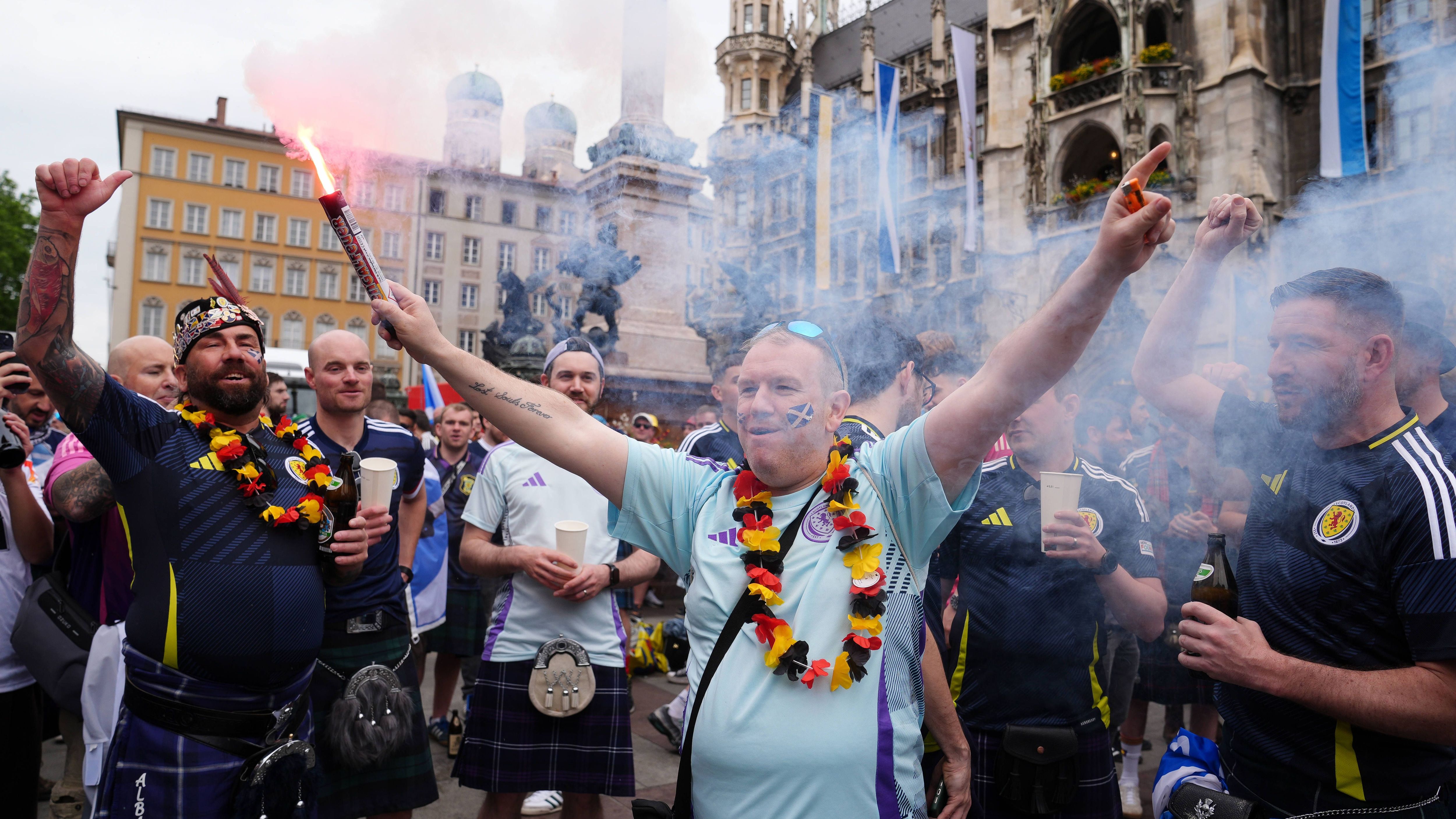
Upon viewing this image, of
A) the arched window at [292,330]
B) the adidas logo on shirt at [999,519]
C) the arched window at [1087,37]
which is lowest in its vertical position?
the adidas logo on shirt at [999,519]

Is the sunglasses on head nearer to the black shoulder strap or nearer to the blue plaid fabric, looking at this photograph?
the black shoulder strap

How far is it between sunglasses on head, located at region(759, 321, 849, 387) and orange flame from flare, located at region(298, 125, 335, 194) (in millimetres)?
1118

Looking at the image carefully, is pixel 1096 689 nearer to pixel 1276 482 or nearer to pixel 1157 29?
pixel 1276 482

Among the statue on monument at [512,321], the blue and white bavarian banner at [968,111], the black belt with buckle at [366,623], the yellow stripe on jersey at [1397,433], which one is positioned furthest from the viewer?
the blue and white bavarian banner at [968,111]

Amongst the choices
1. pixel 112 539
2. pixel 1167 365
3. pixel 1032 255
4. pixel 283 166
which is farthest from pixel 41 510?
pixel 283 166

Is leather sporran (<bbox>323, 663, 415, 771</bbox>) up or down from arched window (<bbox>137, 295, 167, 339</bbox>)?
down

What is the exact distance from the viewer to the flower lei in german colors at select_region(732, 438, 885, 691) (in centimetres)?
184

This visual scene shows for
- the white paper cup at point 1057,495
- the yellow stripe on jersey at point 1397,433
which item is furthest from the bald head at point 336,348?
Answer: the yellow stripe on jersey at point 1397,433

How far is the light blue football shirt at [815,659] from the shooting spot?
1812mm

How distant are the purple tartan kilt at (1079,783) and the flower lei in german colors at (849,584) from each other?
128 cm

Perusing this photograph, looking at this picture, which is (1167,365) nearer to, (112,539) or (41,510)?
(112,539)

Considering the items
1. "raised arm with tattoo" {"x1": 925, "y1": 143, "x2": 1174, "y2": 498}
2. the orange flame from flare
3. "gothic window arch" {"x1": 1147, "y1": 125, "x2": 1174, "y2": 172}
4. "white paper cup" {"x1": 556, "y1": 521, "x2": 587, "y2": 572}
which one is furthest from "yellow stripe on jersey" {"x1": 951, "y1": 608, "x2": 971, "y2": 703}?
"gothic window arch" {"x1": 1147, "y1": 125, "x2": 1174, "y2": 172}

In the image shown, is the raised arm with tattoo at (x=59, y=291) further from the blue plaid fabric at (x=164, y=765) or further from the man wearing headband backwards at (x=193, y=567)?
the blue plaid fabric at (x=164, y=765)

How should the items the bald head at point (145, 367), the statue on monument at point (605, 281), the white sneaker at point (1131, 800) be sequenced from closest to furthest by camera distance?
the bald head at point (145, 367), the white sneaker at point (1131, 800), the statue on monument at point (605, 281)
